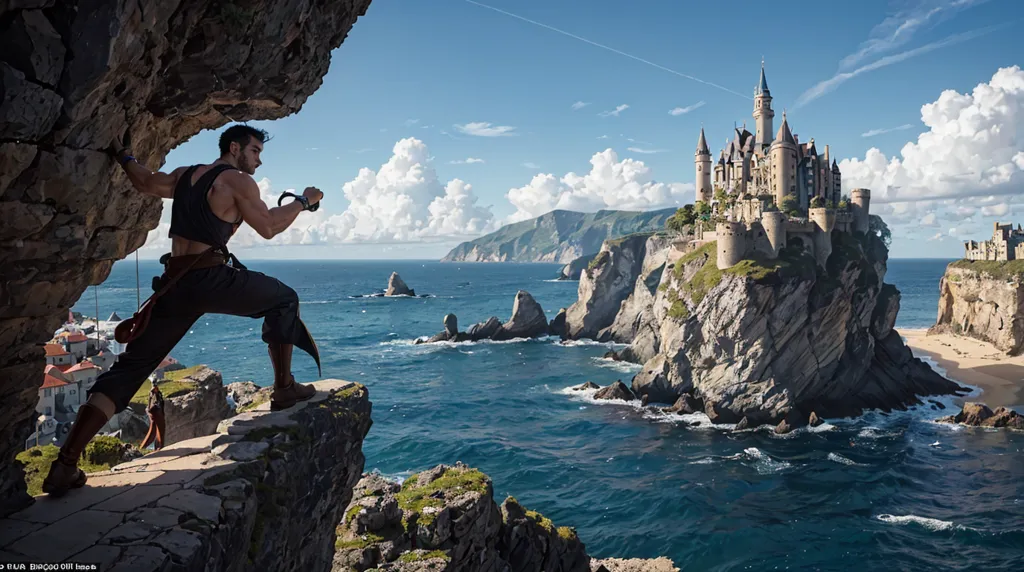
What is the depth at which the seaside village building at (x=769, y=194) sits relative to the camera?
186 ft

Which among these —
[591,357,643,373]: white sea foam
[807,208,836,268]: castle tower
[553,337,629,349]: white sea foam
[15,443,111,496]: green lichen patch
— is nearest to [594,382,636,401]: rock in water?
[591,357,643,373]: white sea foam

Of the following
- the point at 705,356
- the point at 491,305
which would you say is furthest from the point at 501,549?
the point at 491,305

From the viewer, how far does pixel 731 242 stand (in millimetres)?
56312

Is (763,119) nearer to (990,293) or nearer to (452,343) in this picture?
(990,293)

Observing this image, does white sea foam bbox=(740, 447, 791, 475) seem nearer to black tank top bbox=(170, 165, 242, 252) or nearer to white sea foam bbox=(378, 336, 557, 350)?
black tank top bbox=(170, 165, 242, 252)

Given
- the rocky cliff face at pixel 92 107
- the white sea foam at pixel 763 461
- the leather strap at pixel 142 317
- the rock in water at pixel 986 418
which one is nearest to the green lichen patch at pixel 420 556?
the rocky cliff face at pixel 92 107

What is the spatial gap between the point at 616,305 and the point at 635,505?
205 feet

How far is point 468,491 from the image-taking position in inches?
699

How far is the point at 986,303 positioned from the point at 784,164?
42.3 meters

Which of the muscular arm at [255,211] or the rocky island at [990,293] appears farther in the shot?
the rocky island at [990,293]

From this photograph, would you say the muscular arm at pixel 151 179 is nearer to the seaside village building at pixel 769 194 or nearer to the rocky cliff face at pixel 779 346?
the rocky cliff face at pixel 779 346

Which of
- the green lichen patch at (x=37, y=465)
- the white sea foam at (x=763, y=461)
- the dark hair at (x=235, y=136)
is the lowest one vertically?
the white sea foam at (x=763, y=461)

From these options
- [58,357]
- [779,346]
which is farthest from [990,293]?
[58,357]

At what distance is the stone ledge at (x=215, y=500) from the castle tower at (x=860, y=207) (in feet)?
243
